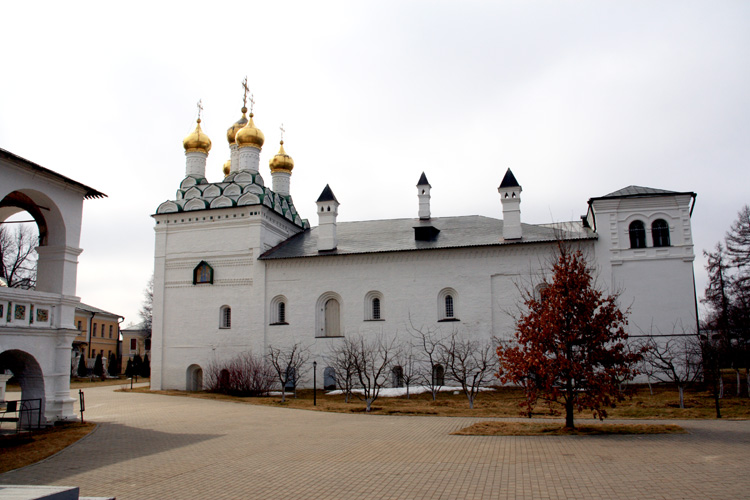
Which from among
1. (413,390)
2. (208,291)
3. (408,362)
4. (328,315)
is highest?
(208,291)

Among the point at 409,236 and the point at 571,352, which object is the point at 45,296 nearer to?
the point at 571,352

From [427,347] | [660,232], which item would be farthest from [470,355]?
[660,232]

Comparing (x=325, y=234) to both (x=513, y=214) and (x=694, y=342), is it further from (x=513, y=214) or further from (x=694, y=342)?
(x=694, y=342)

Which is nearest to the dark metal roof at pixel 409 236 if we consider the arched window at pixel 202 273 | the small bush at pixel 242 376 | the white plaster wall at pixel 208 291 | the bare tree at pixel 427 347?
the white plaster wall at pixel 208 291

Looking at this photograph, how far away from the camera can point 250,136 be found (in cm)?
3116

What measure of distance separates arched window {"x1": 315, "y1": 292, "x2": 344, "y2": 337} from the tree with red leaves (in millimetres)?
14321

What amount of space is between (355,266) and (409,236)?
2.99 meters

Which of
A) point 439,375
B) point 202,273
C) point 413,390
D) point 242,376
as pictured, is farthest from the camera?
point 202,273

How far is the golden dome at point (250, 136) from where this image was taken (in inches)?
1227

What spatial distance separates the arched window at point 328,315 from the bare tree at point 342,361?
1093mm

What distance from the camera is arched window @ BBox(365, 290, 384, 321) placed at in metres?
26.2

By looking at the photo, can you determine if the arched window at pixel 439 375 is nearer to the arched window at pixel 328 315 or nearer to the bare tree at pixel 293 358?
the arched window at pixel 328 315

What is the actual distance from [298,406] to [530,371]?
952 centimetres

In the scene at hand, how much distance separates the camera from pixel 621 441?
11.1m
